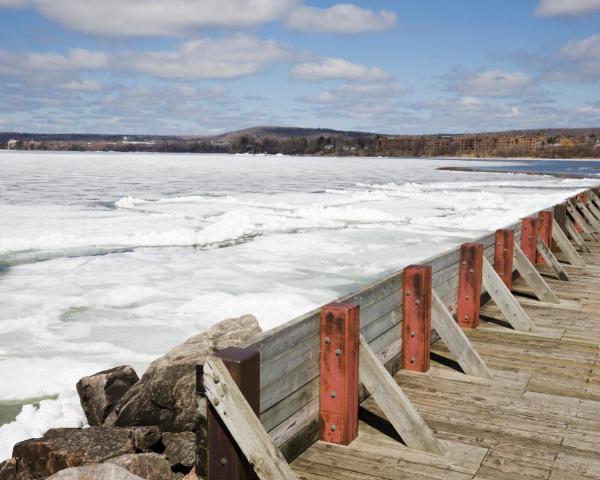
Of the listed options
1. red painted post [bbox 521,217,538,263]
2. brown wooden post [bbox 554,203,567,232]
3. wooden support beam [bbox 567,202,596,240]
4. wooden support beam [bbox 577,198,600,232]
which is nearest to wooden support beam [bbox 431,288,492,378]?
red painted post [bbox 521,217,538,263]

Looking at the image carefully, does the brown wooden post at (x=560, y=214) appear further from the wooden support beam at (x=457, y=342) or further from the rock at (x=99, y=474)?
the rock at (x=99, y=474)

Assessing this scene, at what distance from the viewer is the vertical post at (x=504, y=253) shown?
9.19m

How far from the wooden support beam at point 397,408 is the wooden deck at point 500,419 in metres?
0.09

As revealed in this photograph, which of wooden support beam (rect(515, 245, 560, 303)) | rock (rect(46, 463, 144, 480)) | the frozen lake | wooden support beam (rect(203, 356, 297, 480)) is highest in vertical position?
wooden support beam (rect(203, 356, 297, 480))

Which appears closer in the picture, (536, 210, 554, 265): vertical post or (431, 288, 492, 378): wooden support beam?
(431, 288, 492, 378): wooden support beam

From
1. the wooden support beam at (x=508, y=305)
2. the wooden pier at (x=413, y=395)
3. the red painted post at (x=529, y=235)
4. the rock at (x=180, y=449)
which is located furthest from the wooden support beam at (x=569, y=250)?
the rock at (x=180, y=449)

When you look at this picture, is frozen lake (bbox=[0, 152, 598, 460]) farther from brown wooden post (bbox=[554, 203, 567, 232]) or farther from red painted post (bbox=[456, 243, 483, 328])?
red painted post (bbox=[456, 243, 483, 328])

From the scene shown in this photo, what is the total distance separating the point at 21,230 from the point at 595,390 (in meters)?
21.6

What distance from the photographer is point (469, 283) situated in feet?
25.2

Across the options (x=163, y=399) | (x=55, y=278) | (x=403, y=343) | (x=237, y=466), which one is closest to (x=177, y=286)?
(x=55, y=278)

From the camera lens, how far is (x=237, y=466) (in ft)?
11.3

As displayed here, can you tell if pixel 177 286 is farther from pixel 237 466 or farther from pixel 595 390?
pixel 237 466

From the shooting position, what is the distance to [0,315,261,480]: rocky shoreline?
18.8 ft

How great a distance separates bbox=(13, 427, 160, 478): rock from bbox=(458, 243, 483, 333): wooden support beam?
12.6 ft
